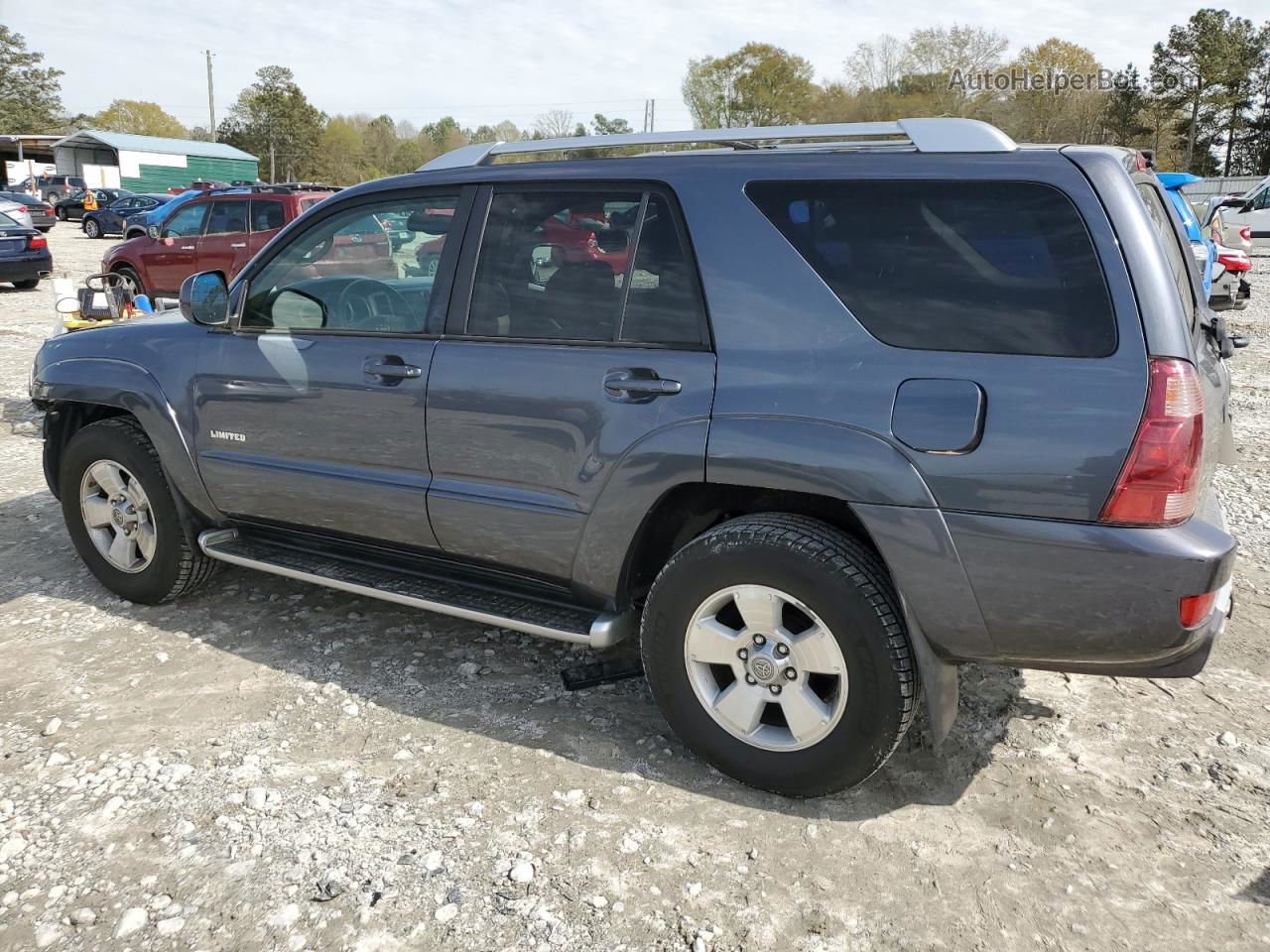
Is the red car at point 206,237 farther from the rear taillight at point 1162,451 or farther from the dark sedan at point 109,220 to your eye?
the dark sedan at point 109,220

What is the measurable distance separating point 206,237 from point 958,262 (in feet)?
41.6

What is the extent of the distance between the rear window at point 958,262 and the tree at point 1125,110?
2148 inches

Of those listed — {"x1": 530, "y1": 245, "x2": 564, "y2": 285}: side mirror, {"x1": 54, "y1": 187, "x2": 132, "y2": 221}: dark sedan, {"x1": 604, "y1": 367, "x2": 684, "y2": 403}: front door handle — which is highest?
{"x1": 54, "y1": 187, "x2": 132, "y2": 221}: dark sedan

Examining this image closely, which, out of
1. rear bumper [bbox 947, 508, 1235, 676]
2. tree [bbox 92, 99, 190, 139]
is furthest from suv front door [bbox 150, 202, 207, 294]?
tree [bbox 92, 99, 190, 139]

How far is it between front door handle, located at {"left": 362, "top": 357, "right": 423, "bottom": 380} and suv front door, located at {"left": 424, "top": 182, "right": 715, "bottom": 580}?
83 millimetres

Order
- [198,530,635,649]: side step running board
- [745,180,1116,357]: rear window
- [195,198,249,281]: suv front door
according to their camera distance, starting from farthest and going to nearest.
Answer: [195,198,249,281]: suv front door < [198,530,635,649]: side step running board < [745,180,1116,357]: rear window

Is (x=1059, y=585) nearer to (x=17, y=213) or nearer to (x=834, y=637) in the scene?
(x=834, y=637)

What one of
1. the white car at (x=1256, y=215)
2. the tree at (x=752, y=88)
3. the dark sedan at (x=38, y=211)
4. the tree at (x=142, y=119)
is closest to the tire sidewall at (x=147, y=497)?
the white car at (x=1256, y=215)

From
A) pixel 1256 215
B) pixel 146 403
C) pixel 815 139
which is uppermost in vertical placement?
pixel 1256 215

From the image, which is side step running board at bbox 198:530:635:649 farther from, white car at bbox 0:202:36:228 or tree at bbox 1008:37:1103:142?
tree at bbox 1008:37:1103:142

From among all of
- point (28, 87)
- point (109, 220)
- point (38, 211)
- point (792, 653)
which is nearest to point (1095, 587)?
point (792, 653)

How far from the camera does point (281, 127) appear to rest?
68750mm

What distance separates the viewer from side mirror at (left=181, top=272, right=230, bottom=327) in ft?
13.4

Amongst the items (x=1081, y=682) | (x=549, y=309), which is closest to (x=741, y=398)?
(x=549, y=309)
